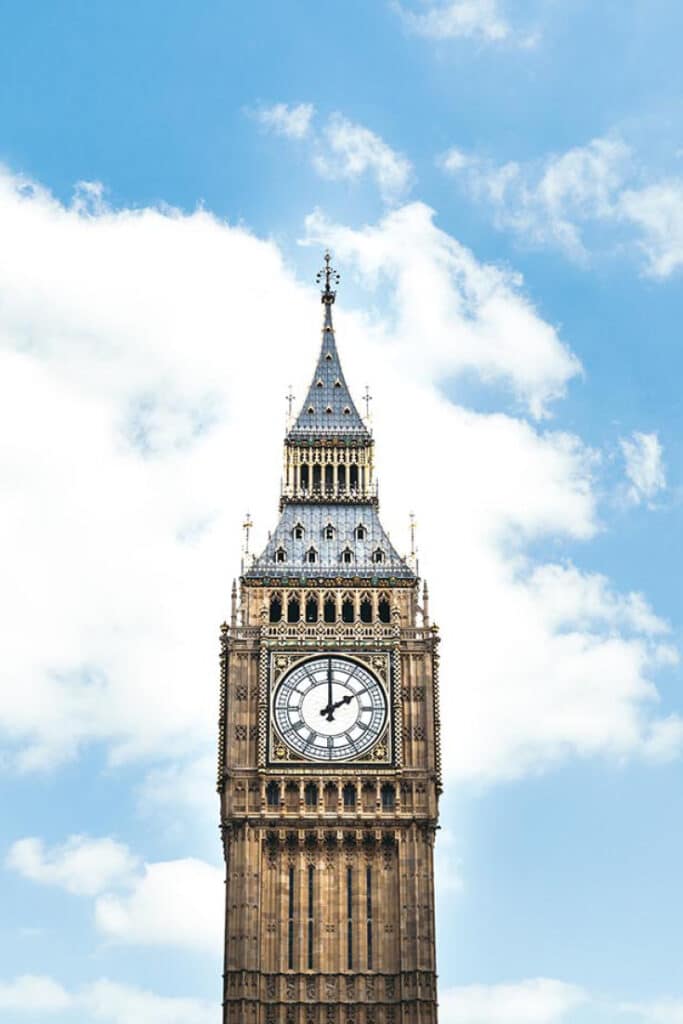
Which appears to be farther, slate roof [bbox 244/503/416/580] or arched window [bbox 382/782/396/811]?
slate roof [bbox 244/503/416/580]

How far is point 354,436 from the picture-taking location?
85.7 meters

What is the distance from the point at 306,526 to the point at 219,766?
39.2 ft

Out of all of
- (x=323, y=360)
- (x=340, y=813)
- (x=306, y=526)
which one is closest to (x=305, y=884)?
(x=340, y=813)

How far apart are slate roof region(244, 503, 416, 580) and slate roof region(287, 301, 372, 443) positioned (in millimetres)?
3638

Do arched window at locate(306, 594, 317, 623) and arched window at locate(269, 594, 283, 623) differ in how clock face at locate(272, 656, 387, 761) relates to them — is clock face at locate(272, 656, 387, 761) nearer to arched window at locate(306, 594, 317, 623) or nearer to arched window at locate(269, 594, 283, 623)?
arched window at locate(306, 594, 317, 623)

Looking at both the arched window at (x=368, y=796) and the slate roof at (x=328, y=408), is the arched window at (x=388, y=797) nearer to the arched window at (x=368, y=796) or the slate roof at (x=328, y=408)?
the arched window at (x=368, y=796)

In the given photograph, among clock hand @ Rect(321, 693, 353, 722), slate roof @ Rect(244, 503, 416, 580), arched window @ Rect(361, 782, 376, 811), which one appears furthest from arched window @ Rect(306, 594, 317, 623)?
arched window @ Rect(361, 782, 376, 811)

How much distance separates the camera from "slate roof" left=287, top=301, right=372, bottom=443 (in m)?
85.8

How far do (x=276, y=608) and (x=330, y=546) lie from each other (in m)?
4.03

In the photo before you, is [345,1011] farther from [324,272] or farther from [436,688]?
[324,272]

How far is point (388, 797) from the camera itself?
7556 centimetres

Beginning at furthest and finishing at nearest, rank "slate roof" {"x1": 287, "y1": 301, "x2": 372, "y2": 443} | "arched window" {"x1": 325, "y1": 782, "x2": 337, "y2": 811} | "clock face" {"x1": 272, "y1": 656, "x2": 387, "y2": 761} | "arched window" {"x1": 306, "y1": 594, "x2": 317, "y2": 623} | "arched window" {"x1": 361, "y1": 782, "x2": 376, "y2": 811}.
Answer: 1. "slate roof" {"x1": 287, "y1": 301, "x2": 372, "y2": 443}
2. "arched window" {"x1": 306, "y1": 594, "x2": 317, "y2": 623}
3. "clock face" {"x1": 272, "y1": 656, "x2": 387, "y2": 761}
4. "arched window" {"x1": 361, "y1": 782, "x2": 376, "y2": 811}
5. "arched window" {"x1": 325, "y1": 782, "x2": 337, "y2": 811}

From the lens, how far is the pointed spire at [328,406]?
8581 centimetres

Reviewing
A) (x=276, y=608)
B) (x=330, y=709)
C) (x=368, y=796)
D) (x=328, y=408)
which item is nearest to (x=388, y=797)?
(x=368, y=796)
